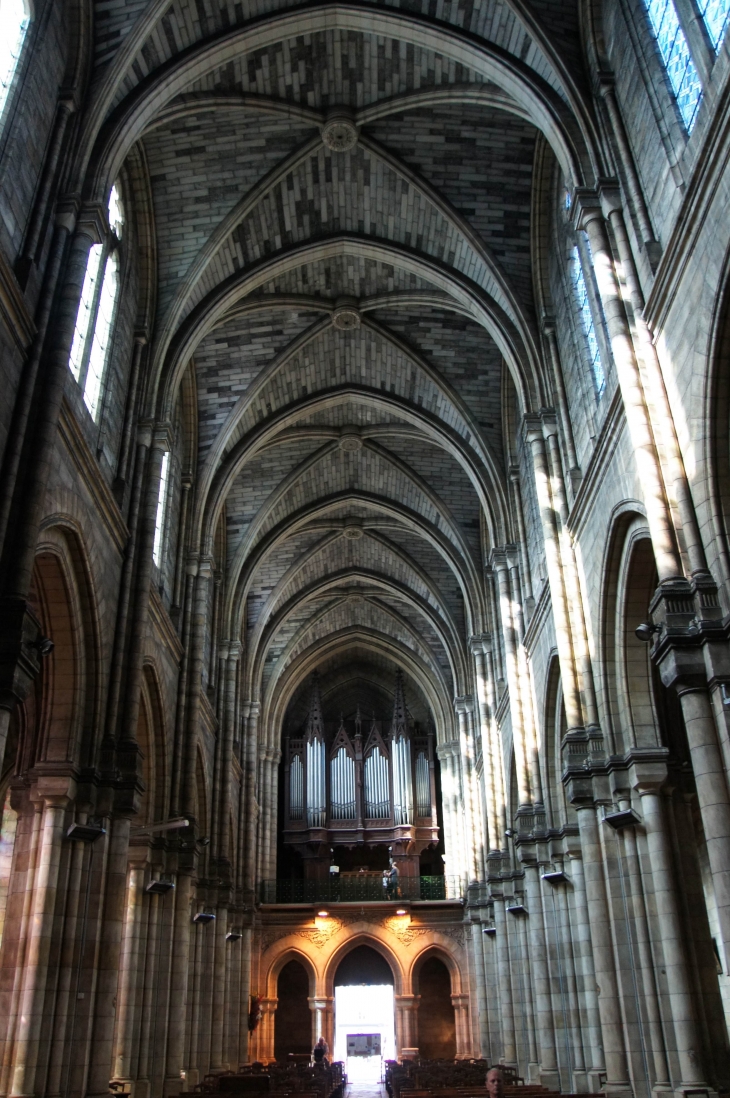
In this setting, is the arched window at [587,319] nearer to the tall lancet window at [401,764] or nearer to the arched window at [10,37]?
the arched window at [10,37]

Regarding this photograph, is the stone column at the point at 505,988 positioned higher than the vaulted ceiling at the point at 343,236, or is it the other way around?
the vaulted ceiling at the point at 343,236

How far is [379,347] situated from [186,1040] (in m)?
17.7

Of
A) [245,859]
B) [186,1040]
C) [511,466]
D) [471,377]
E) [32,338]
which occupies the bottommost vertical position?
[186,1040]

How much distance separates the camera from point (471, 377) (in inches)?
1022

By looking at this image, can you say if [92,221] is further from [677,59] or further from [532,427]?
[532,427]

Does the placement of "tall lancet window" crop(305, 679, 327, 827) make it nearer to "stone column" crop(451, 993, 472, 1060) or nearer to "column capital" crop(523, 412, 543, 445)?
"stone column" crop(451, 993, 472, 1060)

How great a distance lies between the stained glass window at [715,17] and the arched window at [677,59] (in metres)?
0.45

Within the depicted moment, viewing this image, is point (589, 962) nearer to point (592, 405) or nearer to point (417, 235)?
point (592, 405)

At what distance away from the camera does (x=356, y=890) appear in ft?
127

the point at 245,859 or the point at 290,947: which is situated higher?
the point at 245,859

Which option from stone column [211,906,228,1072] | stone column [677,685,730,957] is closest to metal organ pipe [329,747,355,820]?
stone column [211,906,228,1072]

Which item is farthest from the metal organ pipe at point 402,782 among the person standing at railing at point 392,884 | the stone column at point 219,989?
the stone column at point 219,989

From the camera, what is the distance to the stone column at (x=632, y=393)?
1141 cm

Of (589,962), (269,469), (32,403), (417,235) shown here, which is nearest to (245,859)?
(269,469)
